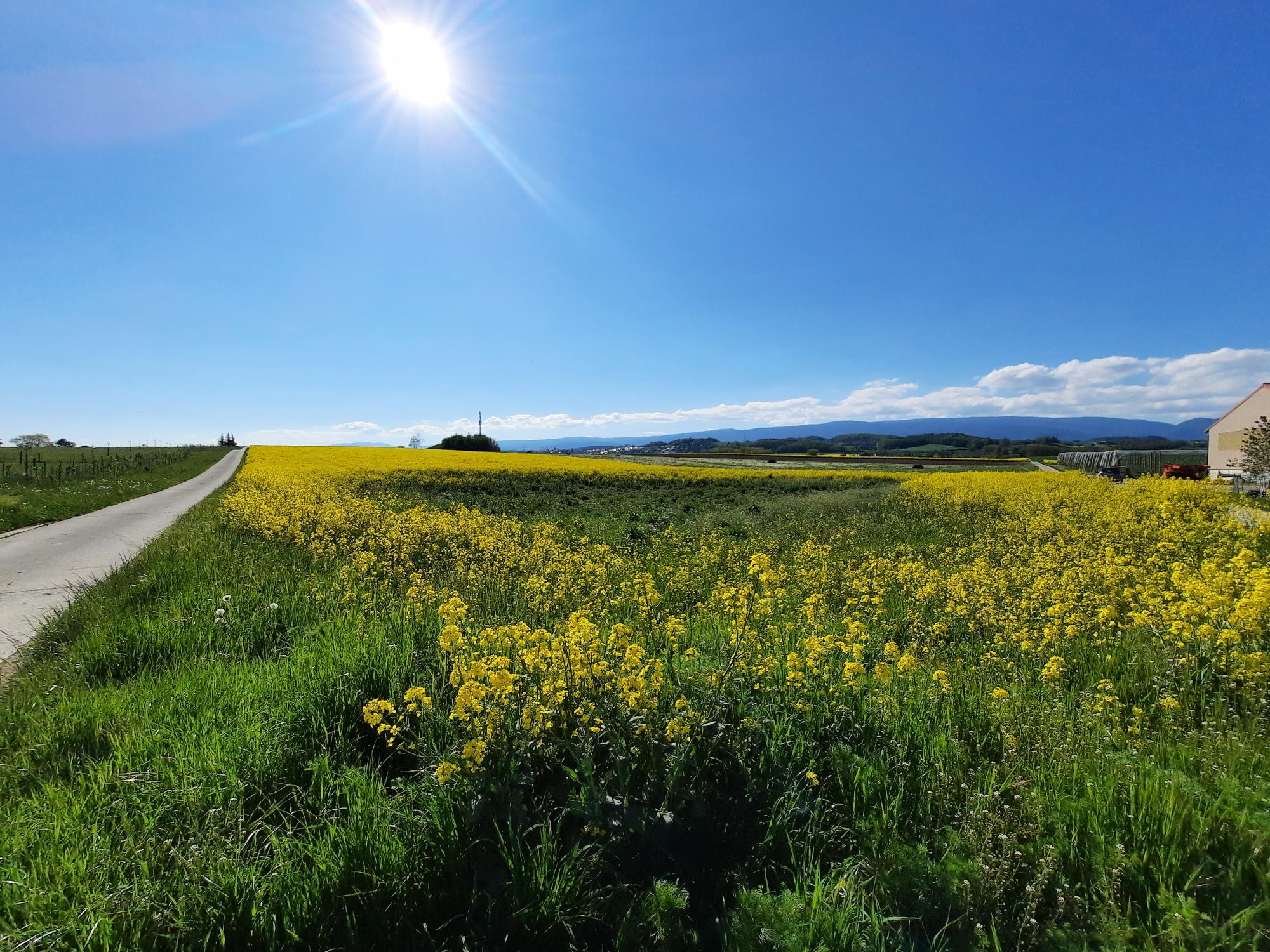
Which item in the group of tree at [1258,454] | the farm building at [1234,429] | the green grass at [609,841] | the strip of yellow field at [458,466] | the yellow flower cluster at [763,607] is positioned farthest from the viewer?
the farm building at [1234,429]

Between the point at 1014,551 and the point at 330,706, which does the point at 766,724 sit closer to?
the point at 330,706

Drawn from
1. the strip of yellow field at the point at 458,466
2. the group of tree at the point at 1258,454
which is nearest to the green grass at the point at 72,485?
the strip of yellow field at the point at 458,466

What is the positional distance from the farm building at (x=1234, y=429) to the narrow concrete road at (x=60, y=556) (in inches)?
2068

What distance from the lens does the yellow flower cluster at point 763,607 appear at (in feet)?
10.2

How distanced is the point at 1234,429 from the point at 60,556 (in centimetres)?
6547

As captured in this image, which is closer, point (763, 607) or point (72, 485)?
point (763, 607)

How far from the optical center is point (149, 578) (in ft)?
21.5

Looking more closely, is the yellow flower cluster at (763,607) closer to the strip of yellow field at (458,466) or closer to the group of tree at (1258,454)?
the group of tree at (1258,454)

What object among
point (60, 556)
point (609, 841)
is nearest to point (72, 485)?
point (60, 556)

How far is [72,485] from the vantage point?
2225 centimetres

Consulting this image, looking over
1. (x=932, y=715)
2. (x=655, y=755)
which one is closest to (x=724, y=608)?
(x=932, y=715)

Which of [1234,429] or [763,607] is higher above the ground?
[1234,429]

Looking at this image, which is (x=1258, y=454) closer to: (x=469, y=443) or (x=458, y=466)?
(x=458, y=466)

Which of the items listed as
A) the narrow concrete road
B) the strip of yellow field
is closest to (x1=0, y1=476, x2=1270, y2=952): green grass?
the narrow concrete road
